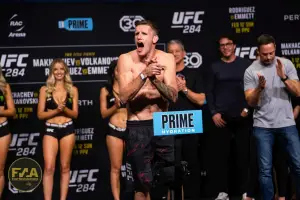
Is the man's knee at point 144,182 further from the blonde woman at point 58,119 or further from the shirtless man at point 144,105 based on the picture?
the blonde woman at point 58,119

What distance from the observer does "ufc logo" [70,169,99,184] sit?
7930 millimetres

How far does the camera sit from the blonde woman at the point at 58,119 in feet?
23.6

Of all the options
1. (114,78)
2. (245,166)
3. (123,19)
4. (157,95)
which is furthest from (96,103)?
(157,95)

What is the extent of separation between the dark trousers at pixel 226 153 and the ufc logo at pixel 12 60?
249cm

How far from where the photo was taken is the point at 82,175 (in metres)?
7.95

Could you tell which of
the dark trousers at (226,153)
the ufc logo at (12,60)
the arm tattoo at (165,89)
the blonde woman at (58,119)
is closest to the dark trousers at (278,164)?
the dark trousers at (226,153)

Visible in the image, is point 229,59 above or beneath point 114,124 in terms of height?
above

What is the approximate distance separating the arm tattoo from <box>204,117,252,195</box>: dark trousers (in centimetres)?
215

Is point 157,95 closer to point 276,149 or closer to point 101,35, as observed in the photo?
point 276,149

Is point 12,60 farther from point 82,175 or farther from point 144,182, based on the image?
point 144,182

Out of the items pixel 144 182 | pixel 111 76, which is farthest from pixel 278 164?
pixel 111 76

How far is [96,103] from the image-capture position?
7.96 meters

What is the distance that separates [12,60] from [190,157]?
2.49 metres

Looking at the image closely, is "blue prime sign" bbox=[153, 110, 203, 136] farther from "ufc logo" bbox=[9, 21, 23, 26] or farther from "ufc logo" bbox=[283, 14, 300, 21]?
"ufc logo" bbox=[283, 14, 300, 21]
